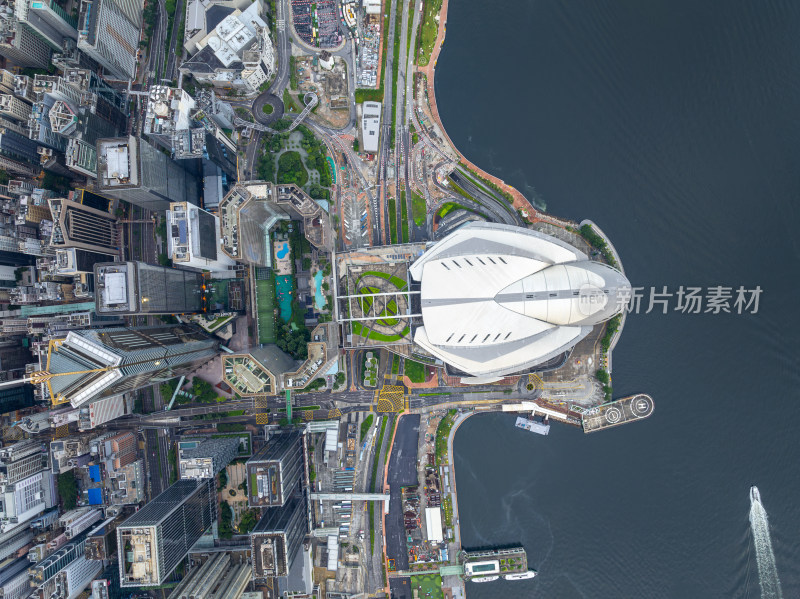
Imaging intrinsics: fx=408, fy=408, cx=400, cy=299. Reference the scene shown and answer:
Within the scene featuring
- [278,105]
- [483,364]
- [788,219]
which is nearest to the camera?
[483,364]

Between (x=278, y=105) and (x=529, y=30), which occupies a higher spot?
(x=529, y=30)

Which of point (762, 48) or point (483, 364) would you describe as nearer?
point (483, 364)

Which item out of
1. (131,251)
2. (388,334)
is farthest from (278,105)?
(388,334)

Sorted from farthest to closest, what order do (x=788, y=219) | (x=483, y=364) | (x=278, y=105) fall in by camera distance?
(x=278, y=105), (x=788, y=219), (x=483, y=364)

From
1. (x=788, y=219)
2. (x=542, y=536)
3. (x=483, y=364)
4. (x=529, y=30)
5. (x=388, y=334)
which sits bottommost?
(x=542, y=536)

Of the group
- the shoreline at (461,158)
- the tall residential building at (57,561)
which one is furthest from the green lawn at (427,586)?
the shoreline at (461,158)

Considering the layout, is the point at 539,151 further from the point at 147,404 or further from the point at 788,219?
the point at 147,404

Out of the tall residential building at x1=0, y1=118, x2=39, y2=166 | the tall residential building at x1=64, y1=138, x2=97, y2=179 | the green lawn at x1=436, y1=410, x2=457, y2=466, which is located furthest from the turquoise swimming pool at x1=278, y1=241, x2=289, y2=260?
the tall residential building at x1=0, y1=118, x2=39, y2=166
